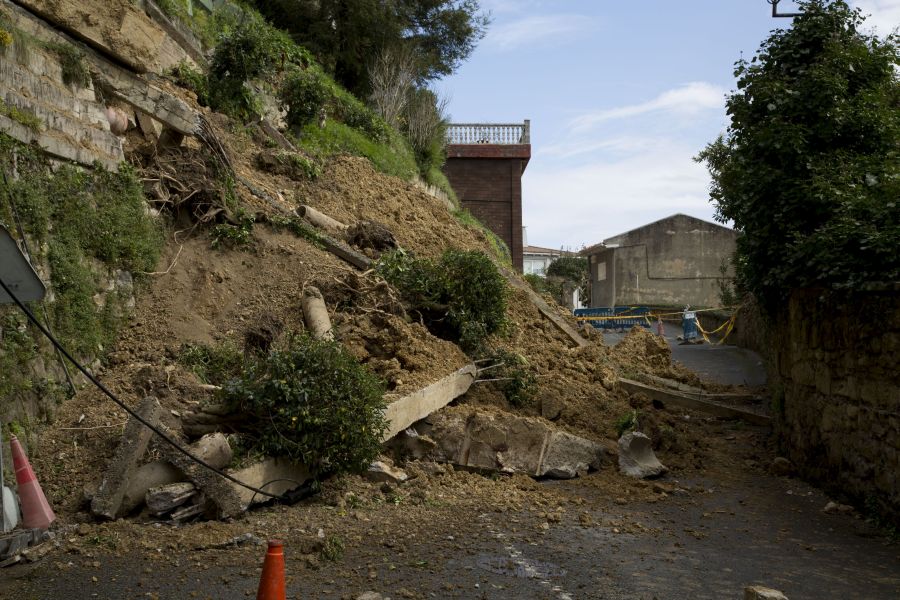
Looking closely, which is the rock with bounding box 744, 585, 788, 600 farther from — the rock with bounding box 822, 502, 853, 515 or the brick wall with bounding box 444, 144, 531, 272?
the brick wall with bounding box 444, 144, 531, 272

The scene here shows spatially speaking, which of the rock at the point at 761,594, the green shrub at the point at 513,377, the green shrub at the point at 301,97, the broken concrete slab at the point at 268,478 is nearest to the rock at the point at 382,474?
the broken concrete slab at the point at 268,478

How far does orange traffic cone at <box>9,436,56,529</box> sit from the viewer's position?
5.89 metres

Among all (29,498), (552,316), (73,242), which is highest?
(73,242)

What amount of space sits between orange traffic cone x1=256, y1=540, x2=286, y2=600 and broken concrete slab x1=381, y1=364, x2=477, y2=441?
3290 mm

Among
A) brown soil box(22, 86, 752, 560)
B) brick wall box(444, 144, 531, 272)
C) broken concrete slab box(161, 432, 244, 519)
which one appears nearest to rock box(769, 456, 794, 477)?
brown soil box(22, 86, 752, 560)

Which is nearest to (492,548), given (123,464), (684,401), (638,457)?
(123,464)

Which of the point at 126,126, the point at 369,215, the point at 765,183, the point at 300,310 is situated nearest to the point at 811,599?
the point at 765,183

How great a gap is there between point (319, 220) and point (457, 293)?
2.70m

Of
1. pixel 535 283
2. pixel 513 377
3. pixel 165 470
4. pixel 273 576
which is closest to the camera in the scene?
pixel 273 576

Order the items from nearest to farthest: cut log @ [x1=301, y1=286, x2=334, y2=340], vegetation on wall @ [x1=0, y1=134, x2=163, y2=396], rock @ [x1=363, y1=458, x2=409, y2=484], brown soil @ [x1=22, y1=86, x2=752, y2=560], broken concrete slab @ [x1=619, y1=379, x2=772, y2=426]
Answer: brown soil @ [x1=22, y1=86, x2=752, y2=560]
vegetation on wall @ [x1=0, y1=134, x2=163, y2=396]
rock @ [x1=363, y1=458, x2=409, y2=484]
cut log @ [x1=301, y1=286, x2=334, y2=340]
broken concrete slab @ [x1=619, y1=379, x2=772, y2=426]

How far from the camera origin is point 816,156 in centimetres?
875

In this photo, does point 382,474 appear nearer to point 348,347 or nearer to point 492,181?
point 348,347

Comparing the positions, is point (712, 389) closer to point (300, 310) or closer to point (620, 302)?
point (300, 310)

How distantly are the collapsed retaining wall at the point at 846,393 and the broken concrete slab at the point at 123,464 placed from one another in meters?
5.84
